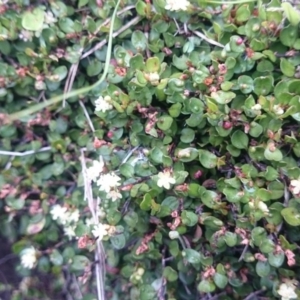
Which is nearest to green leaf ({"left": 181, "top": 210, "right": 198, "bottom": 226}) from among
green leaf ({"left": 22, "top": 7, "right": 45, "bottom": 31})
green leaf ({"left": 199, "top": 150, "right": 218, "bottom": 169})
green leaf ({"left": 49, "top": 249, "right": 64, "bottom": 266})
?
green leaf ({"left": 199, "top": 150, "right": 218, "bottom": 169})

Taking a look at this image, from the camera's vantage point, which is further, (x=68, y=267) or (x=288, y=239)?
(x=68, y=267)

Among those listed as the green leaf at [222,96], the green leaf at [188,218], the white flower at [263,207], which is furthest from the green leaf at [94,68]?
the white flower at [263,207]

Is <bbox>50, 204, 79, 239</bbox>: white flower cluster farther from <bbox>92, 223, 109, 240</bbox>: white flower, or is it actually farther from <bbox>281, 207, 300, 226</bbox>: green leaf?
<bbox>281, 207, 300, 226</bbox>: green leaf

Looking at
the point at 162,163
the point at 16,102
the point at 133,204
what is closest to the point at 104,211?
the point at 133,204

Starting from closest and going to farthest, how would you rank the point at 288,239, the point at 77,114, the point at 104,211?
the point at 288,239, the point at 104,211, the point at 77,114

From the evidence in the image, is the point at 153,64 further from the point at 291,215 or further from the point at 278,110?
the point at 291,215

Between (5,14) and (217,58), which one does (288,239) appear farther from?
(5,14)

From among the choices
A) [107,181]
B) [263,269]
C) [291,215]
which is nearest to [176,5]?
[107,181]
